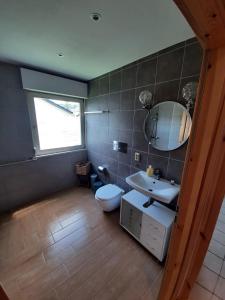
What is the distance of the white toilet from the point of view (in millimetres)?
2068

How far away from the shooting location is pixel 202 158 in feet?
2.19

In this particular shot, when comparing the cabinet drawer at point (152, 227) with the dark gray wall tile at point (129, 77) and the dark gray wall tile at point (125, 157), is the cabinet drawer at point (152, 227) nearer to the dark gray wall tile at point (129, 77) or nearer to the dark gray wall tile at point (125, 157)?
the dark gray wall tile at point (125, 157)

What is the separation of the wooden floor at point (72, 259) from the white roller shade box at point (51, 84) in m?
2.03

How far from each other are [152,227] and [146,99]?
1.52m

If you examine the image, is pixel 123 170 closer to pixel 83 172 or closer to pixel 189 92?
pixel 83 172

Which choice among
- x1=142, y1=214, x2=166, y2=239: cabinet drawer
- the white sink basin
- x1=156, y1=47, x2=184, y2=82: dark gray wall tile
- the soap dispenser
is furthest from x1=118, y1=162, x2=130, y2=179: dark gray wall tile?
x1=156, y1=47, x2=184, y2=82: dark gray wall tile

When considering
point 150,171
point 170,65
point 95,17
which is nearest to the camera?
point 95,17

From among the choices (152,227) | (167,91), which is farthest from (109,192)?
(167,91)

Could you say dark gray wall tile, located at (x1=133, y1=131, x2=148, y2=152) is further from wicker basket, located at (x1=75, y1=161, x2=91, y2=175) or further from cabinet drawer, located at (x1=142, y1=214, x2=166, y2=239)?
wicker basket, located at (x1=75, y1=161, x2=91, y2=175)

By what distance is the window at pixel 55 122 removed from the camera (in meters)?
2.35

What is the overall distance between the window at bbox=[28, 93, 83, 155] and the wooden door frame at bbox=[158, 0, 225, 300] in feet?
7.99

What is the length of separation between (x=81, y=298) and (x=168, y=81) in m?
2.31

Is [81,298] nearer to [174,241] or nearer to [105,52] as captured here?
[174,241]

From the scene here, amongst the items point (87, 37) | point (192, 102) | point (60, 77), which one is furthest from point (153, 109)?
point (60, 77)
